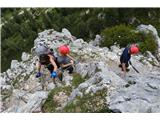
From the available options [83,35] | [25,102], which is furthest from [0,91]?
[83,35]

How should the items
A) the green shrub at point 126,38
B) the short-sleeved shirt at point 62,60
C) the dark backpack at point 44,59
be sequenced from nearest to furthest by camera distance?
the dark backpack at point 44,59 < the short-sleeved shirt at point 62,60 < the green shrub at point 126,38

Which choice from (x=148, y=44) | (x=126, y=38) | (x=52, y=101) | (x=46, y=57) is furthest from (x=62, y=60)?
(x=126, y=38)

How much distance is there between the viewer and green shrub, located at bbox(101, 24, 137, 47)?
101 ft

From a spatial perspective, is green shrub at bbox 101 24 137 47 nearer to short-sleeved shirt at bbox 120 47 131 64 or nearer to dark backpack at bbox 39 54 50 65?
short-sleeved shirt at bbox 120 47 131 64

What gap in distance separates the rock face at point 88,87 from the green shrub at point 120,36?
129 cm

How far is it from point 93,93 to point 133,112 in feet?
7.57

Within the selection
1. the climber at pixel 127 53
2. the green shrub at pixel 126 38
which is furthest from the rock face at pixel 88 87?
the green shrub at pixel 126 38

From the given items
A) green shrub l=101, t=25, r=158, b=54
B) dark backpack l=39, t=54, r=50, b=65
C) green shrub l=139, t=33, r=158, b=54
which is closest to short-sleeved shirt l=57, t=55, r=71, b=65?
dark backpack l=39, t=54, r=50, b=65

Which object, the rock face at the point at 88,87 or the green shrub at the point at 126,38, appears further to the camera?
the green shrub at the point at 126,38

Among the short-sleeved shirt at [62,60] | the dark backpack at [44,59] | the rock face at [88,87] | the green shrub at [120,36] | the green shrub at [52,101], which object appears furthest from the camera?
the green shrub at [120,36]

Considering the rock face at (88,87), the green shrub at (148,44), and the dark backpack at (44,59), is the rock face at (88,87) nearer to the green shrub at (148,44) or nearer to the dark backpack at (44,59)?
the green shrub at (148,44)

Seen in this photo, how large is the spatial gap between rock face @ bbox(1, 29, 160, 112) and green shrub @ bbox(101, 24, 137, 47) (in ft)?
4.24

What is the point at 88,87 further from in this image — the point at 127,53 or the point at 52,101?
the point at 127,53

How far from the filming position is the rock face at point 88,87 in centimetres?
1972
